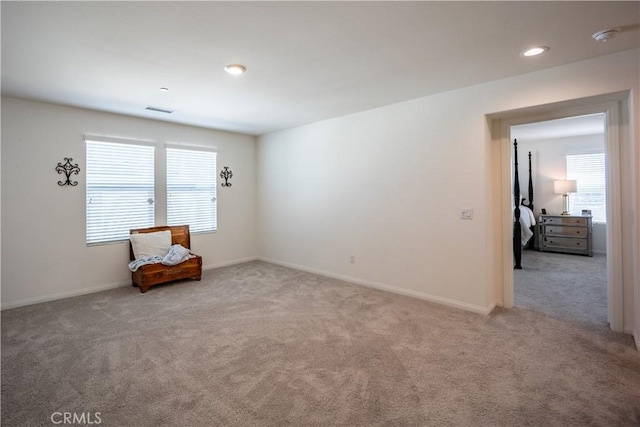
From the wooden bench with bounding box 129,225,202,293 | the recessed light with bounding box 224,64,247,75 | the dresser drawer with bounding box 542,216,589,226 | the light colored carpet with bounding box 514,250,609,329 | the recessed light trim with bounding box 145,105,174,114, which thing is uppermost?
the recessed light trim with bounding box 145,105,174,114

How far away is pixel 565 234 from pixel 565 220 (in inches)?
11.4

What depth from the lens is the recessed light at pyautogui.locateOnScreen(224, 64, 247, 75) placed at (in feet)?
9.18

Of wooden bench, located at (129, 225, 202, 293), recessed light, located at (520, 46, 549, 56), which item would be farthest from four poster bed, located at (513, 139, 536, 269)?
wooden bench, located at (129, 225, 202, 293)

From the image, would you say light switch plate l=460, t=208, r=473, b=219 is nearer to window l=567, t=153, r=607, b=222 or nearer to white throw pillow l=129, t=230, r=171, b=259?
white throw pillow l=129, t=230, r=171, b=259

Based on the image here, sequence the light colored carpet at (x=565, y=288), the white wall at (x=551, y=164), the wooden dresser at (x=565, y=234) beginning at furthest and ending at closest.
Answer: the white wall at (x=551, y=164), the wooden dresser at (x=565, y=234), the light colored carpet at (x=565, y=288)

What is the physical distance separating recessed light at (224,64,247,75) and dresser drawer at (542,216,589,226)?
6.86 m

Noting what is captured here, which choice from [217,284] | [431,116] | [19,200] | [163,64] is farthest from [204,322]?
[431,116]

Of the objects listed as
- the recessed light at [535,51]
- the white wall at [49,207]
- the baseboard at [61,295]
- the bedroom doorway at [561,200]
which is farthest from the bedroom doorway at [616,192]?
the baseboard at [61,295]

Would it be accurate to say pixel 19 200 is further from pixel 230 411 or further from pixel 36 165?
pixel 230 411

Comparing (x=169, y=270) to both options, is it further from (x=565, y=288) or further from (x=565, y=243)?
(x=565, y=243)

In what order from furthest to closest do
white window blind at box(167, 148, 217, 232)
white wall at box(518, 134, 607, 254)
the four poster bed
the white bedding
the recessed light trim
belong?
1. white wall at box(518, 134, 607, 254)
2. the white bedding
3. the four poster bed
4. white window blind at box(167, 148, 217, 232)
5. the recessed light trim

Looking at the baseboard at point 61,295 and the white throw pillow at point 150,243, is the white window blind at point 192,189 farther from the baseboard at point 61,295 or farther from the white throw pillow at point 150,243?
the baseboard at point 61,295

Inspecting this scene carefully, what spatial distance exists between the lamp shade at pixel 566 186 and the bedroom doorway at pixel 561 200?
0.24m

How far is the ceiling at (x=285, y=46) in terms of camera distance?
198 centimetres
